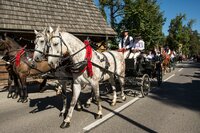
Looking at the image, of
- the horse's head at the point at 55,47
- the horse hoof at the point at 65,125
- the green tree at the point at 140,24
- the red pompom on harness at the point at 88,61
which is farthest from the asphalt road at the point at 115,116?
the green tree at the point at 140,24

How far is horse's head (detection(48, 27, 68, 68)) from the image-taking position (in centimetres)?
590

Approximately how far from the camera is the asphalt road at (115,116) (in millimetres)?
6023

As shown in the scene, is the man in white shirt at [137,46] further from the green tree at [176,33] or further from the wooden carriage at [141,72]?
the green tree at [176,33]

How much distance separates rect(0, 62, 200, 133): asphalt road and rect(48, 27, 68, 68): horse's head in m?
1.67

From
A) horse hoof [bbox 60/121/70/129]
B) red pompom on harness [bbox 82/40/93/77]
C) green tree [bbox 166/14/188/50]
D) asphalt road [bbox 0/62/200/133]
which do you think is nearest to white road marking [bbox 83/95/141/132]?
asphalt road [bbox 0/62/200/133]

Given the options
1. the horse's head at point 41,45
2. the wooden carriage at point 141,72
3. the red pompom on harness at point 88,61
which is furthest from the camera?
the wooden carriage at point 141,72

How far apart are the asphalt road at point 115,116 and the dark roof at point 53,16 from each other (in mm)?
5831

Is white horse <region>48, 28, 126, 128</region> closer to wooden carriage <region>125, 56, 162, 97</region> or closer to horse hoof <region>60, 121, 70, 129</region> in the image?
horse hoof <region>60, 121, 70, 129</region>

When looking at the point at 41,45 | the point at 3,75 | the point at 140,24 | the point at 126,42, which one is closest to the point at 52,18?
the point at 3,75

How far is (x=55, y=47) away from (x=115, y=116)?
2.66 metres

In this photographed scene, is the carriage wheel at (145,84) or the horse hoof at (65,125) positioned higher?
the carriage wheel at (145,84)

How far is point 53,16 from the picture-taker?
16.8 meters

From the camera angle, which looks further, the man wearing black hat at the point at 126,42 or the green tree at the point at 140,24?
the green tree at the point at 140,24

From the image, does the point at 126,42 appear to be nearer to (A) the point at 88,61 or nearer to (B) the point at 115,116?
(B) the point at 115,116
